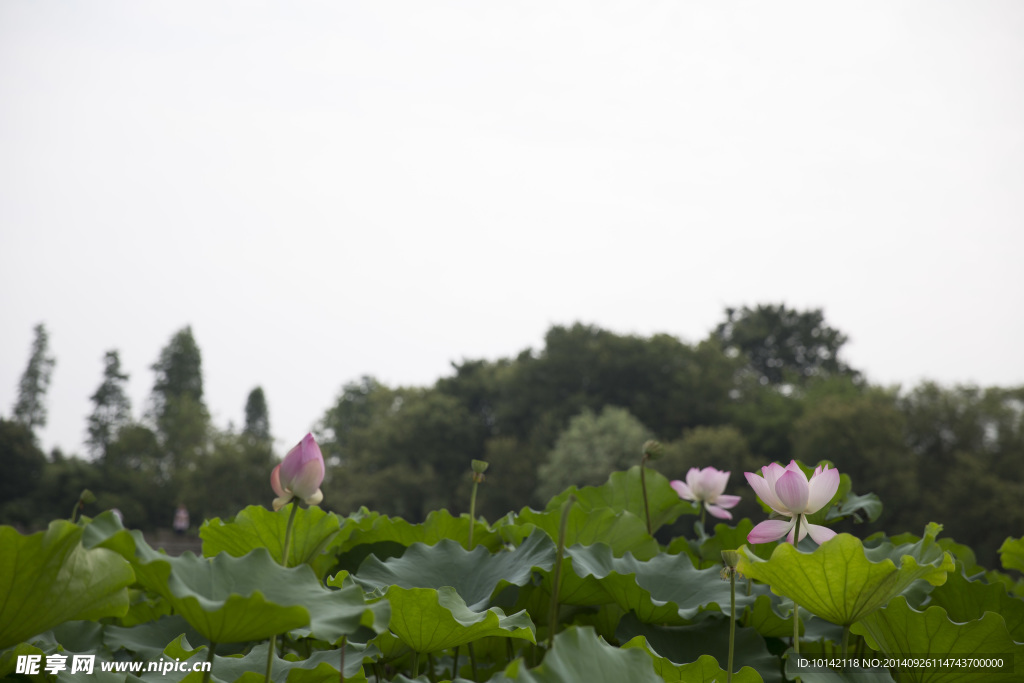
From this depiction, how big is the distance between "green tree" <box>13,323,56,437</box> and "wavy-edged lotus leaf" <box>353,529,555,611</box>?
4158 cm

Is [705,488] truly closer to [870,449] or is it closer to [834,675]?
[834,675]

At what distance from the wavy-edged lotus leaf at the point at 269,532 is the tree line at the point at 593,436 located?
64.4 feet

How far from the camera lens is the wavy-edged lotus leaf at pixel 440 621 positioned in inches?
40.8

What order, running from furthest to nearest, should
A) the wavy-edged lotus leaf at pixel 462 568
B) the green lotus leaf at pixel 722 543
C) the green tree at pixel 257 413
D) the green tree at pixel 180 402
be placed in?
the green tree at pixel 257 413 → the green tree at pixel 180 402 → the green lotus leaf at pixel 722 543 → the wavy-edged lotus leaf at pixel 462 568

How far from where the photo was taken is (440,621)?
1.07 meters

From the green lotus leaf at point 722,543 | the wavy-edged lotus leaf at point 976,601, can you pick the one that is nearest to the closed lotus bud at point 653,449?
the green lotus leaf at point 722,543

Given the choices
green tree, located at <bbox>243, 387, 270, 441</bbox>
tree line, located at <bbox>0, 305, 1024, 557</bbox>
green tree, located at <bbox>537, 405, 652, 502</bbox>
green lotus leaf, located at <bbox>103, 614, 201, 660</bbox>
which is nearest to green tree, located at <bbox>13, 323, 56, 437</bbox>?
tree line, located at <bbox>0, 305, 1024, 557</bbox>

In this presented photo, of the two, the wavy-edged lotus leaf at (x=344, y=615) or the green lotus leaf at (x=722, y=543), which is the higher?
the green lotus leaf at (x=722, y=543)

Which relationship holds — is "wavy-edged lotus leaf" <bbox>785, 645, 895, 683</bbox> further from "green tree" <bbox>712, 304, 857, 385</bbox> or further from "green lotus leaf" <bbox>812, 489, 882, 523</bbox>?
"green tree" <bbox>712, 304, 857, 385</bbox>

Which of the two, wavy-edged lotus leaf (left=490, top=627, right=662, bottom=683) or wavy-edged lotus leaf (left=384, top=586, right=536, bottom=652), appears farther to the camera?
wavy-edged lotus leaf (left=384, top=586, right=536, bottom=652)

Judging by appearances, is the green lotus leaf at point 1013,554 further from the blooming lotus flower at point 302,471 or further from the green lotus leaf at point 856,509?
the blooming lotus flower at point 302,471

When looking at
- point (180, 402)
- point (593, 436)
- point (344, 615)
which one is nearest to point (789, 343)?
point (593, 436)

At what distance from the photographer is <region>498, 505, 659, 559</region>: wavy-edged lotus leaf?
5.71 feet

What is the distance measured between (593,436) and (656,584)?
23258mm
